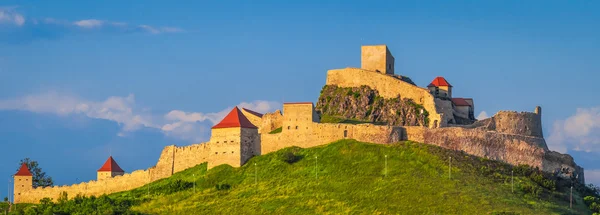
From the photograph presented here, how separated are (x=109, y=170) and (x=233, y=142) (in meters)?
20.5

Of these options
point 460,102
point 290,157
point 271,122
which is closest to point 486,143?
point 460,102

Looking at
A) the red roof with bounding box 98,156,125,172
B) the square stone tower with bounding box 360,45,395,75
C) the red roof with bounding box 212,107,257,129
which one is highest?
the square stone tower with bounding box 360,45,395,75

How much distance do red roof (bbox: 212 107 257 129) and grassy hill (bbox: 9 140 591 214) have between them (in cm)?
322

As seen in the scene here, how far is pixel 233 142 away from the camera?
11712cm

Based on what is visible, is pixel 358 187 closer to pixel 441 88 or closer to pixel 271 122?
pixel 271 122

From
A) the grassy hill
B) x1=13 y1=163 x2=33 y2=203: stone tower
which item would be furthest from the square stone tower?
x1=13 y1=163 x2=33 y2=203: stone tower

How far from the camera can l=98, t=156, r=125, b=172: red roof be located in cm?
13314

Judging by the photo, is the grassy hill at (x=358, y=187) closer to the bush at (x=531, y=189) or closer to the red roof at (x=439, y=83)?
the bush at (x=531, y=189)

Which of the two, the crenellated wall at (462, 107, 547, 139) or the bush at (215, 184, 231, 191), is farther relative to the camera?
the crenellated wall at (462, 107, 547, 139)

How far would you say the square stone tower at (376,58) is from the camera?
130750mm

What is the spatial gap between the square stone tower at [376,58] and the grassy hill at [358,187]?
17.5 meters

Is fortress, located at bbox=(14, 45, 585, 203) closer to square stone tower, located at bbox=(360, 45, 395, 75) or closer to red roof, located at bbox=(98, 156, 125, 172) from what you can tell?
square stone tower, located at bbox=(360, 45, 395, 75)

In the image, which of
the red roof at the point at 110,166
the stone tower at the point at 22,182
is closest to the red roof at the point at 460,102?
the red roof at the point at 110,166

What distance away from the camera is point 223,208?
108312 millimetres
